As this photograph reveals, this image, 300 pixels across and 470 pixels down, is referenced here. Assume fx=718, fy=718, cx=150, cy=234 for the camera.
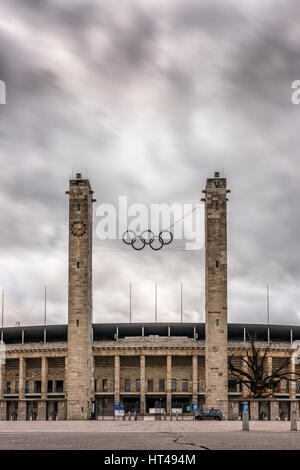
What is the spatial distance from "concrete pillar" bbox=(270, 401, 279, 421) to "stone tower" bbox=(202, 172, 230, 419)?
5509mm

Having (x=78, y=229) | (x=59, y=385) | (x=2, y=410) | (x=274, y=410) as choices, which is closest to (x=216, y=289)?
(x=274, y=410)

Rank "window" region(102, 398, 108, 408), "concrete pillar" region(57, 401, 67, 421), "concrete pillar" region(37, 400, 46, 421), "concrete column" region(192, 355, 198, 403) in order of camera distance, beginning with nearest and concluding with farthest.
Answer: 1. "concrete pillar" region(57, 401, 67, 421)
2. "concrete pillar" region(37, 400, 46, 421)
3. "concrete column" region(192, 355, 198, 403)
4. "window" region(102, 398, 108, 408)

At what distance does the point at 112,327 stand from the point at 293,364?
26.4 m

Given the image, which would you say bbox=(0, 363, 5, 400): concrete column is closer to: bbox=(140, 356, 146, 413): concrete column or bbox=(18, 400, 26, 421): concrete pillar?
bbox=(18, 400, 26, 421): concrete pillar

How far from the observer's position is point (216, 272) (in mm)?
84938

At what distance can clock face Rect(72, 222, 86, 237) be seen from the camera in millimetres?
85000

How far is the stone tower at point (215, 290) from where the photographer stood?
83.5 metres

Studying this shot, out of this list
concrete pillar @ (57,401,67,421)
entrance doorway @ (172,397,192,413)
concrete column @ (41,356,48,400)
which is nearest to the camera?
concrete pillar @ (57,401,67,421)

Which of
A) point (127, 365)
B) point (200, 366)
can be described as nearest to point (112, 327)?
point (127, 365)

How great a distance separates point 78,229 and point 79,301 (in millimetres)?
8497

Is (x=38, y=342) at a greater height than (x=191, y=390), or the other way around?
(x=38, y=342)
